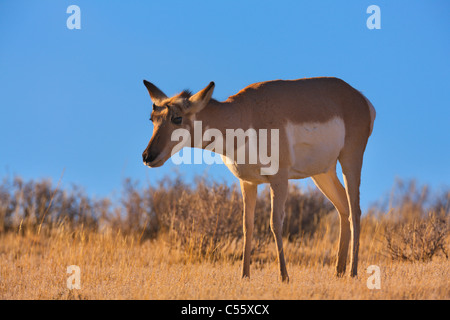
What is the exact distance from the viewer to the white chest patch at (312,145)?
639 cm

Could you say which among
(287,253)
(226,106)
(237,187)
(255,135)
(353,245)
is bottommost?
(287,253)

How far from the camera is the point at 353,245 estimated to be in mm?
6820

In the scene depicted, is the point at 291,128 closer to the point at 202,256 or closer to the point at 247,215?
the point at 247,215

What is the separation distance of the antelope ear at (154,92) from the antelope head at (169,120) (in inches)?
13.7

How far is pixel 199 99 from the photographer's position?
5.84 meters

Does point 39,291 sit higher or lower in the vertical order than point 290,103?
lower

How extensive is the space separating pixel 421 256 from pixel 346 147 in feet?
12.4

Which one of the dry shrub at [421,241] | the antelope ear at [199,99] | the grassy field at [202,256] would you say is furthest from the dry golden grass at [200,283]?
the antelope ear at [199,99]

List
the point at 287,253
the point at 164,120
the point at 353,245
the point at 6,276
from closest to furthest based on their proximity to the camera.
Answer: the point at 164,120 < the point at 353,245 < the point at 6,276 < the point at 287,253

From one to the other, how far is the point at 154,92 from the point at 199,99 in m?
0.88
